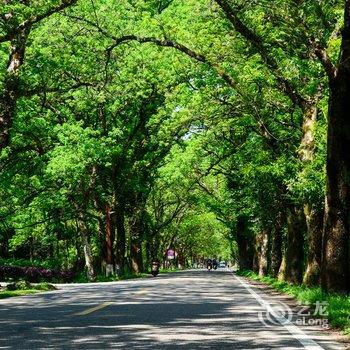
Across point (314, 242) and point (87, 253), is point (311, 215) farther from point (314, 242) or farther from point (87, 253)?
point (87, 253)

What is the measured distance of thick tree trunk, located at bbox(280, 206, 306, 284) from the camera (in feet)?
66.1

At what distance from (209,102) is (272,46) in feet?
13.5

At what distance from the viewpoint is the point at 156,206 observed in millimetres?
54438

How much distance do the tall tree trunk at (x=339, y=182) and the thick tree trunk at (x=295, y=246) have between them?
8890mm

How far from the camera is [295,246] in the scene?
67.5ft

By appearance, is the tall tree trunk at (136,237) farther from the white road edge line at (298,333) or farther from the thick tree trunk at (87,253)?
the white road edge line at (298,333)

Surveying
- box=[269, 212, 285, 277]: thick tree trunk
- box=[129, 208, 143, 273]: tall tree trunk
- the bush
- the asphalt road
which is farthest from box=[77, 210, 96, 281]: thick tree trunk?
the asphalt road

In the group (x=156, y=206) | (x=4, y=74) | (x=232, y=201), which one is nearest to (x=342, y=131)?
(x=4, y=74)

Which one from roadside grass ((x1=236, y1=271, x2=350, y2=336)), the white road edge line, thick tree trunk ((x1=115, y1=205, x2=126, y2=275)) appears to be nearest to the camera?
the white road edge line

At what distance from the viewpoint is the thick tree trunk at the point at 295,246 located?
66.1 feet

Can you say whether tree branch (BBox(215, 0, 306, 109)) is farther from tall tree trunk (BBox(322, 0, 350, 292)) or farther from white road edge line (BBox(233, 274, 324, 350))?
white road edge line (BBox(233, 274, 324, 350))

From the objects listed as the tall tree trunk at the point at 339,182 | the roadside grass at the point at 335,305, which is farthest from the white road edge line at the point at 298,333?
the tall tree trunk at the point at 339,182

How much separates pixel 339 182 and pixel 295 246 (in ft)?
32.1

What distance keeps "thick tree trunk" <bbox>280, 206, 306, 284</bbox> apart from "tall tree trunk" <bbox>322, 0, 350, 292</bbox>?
350 inches
